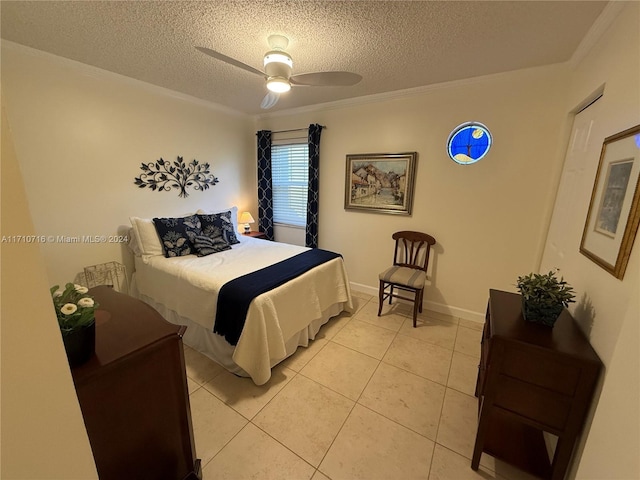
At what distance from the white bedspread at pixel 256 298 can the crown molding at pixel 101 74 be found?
1821 millimetres

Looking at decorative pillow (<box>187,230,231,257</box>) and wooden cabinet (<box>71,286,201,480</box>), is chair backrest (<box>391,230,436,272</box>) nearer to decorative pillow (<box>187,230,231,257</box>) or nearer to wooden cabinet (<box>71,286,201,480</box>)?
decorative pillow (<box>187,230,231,257</box>)

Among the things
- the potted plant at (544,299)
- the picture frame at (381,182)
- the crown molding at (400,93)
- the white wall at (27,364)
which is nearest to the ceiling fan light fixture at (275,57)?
the crown molding at (400,93)

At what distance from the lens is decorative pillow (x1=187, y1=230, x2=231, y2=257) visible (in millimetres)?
2805

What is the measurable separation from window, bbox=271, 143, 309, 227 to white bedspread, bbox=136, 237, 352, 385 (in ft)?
3.62

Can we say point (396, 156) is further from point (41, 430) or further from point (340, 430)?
point (41, 430)

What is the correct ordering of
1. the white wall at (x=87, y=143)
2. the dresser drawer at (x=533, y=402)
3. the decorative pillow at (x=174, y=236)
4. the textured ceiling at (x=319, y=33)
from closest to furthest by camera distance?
1. the dresser drawer at (x=533, y=402)
2. the textured ceiling at (x=319, y=33)
3. the white wall at (x=87, y=143)
4. the decorative pillow at (x=174, y=236)

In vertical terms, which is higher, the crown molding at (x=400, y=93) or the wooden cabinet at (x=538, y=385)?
the crown molding at (x=400, y=93)

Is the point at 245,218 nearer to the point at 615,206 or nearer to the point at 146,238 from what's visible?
the point at 146,238

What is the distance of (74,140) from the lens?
2416mm

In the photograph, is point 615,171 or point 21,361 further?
point 615,171

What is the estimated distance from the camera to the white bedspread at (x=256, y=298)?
1.90 metres

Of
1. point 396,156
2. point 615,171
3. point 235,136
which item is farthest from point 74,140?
Answer: point 615,171

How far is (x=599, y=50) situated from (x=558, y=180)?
962mm

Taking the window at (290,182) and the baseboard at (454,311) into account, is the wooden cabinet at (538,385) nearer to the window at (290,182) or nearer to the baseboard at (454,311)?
the baseboard at (454,311)
